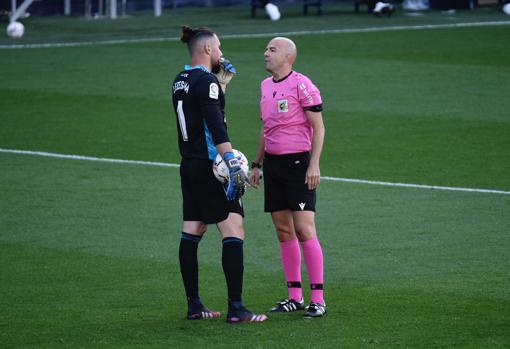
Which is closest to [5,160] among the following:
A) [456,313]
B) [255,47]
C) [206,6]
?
[456,313]

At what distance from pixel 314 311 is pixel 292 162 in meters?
1.04

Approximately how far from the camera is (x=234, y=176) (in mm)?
7785

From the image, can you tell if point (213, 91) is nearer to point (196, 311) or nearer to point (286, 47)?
point (286, 47)

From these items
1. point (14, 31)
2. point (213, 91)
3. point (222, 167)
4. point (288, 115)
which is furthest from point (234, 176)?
point (14, 31)

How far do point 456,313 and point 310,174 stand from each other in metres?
1.37

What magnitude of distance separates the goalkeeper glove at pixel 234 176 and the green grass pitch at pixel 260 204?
925 mm

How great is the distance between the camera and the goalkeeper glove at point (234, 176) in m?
7.77

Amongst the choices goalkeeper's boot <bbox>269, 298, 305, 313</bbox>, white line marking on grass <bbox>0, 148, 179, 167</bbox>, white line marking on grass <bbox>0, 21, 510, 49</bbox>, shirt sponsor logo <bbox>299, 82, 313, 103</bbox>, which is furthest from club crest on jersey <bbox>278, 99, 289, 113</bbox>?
white line marking on grass <bbox>0, 21, 510, 49</bbox>

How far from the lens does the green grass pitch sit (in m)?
7.98

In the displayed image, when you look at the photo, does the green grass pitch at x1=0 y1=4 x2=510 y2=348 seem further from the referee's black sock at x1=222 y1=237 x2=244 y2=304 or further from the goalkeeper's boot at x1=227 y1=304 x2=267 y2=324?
the referee's black sock at x1=222 y1=237 x2=244 y2=304

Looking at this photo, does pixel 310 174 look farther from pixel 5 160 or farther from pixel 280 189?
pixel 5 160

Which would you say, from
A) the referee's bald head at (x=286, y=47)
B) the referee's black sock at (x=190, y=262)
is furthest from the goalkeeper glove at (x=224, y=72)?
the referee's black sock at (x=190, y=262)

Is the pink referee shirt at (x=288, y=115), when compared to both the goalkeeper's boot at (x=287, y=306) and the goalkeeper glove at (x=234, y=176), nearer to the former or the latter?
the goalkeeper glove at (x=234, y=176)

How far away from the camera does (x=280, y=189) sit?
8359 mm
